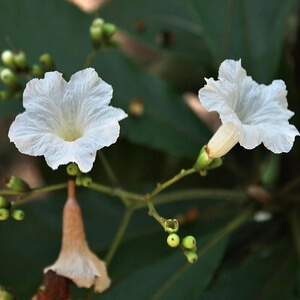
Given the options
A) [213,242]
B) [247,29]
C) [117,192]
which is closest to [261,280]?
[213,242]

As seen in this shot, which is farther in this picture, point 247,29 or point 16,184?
point 247,29

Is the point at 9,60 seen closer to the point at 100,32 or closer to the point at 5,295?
the point at 100,32

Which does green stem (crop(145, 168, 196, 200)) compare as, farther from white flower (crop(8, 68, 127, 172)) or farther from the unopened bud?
the unopened bud

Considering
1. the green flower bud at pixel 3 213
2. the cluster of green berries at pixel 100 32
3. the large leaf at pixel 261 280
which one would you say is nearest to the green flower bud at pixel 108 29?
the cluster of green berries at pixel 100 32

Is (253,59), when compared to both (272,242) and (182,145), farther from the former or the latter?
(272,242)

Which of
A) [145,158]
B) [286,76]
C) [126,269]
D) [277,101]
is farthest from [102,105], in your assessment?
[145,158]

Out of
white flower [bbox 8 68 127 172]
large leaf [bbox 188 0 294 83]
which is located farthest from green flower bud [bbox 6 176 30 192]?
large leaf [bbox 188 0 294 83]

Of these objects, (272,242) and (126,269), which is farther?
(272,242)

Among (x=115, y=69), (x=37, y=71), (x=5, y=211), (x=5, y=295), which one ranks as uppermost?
(x=115, y=69)
